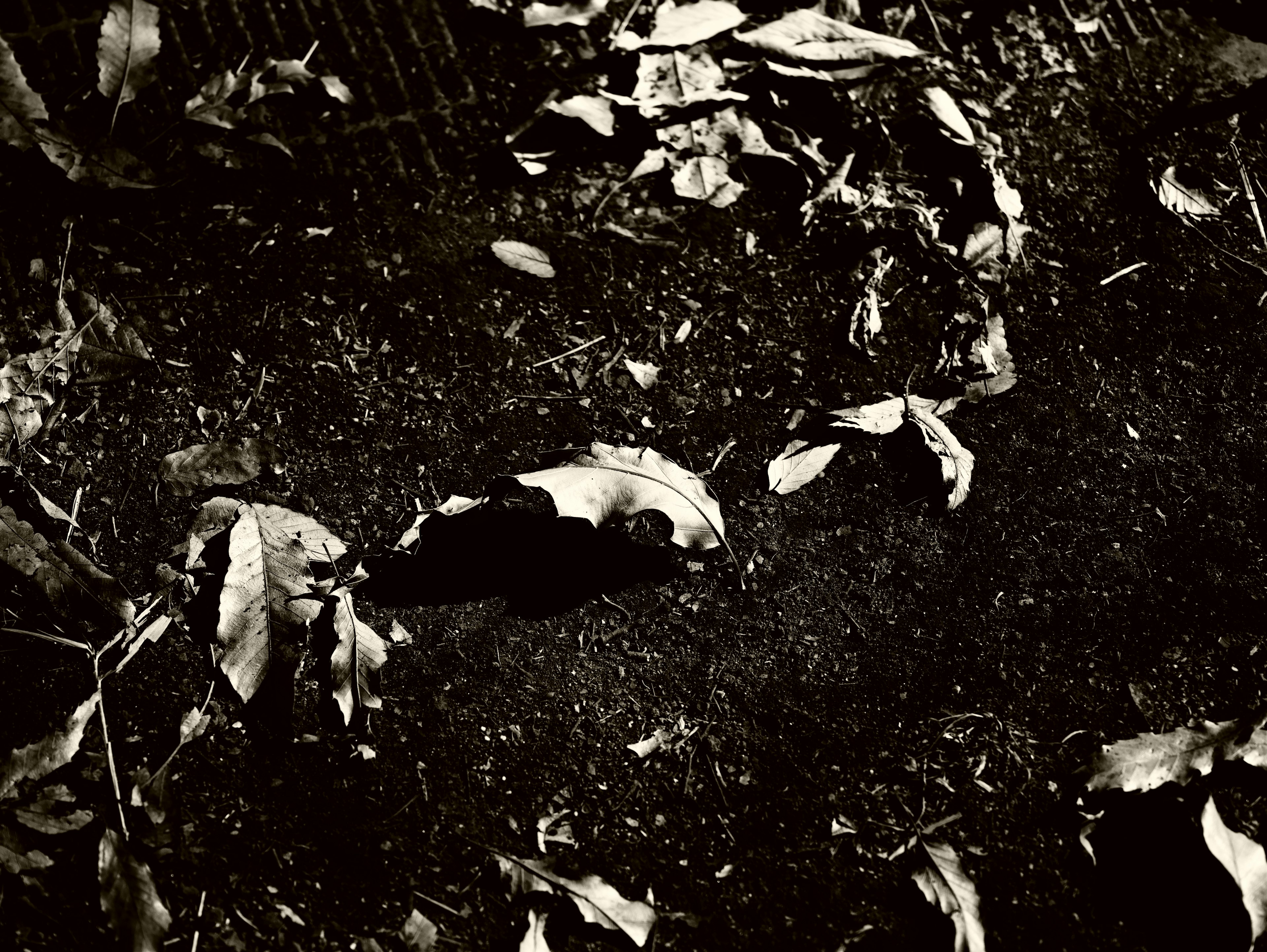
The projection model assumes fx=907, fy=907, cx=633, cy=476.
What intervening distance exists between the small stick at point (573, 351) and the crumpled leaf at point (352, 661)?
→ 63cm

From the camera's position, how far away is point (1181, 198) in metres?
2.09

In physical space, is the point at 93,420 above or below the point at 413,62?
below

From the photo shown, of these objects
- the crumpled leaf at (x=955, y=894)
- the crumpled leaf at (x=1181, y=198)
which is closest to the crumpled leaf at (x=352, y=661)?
the crumpled leaf at (x=955, y=894)

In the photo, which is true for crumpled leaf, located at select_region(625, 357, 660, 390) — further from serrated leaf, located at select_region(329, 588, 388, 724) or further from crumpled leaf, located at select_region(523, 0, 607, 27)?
crumpled leaf, located at select_region(523, 0, 607, 27)

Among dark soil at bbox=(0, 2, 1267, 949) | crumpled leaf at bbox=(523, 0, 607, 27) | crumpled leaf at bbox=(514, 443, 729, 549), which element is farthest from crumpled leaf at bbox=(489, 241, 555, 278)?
crumpled leaf at bbox=(523, 0, 607, 27)

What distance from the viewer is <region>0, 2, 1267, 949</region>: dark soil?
5.44ft

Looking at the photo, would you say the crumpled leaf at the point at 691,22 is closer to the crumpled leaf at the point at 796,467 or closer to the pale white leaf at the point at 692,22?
the pale white leaf at the point at 692,22

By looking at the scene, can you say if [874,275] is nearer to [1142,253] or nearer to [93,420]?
[1142,253]

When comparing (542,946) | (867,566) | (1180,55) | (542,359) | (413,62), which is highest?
(413,62)

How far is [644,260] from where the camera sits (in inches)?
80.0

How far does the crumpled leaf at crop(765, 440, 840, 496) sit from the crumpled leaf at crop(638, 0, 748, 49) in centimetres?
101

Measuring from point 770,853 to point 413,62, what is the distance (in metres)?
1.92

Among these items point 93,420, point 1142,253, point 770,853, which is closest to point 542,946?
point 770,853

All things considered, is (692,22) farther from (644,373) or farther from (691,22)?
(644,373)
